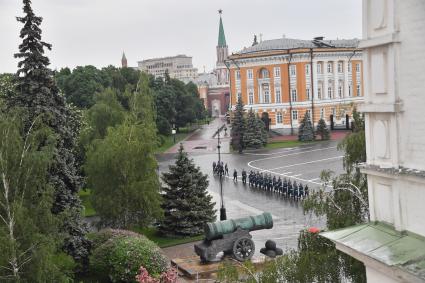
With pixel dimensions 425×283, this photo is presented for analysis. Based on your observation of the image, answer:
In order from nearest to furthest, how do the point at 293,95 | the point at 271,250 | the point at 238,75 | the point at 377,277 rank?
the point at 377,277 < the point at 271,250 < the point at 293,95 < the point at 238,75

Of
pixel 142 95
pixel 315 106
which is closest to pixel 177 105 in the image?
pixel 315 106

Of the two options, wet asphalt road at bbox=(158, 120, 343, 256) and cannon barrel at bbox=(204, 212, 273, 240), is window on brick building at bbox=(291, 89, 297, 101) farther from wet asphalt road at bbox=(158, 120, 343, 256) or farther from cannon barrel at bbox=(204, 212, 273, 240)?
cannon barrel at bbox=(204, 212, 273, 240)

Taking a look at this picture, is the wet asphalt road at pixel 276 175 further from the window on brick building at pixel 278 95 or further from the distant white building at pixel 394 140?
the distant white building at pixel 394 140

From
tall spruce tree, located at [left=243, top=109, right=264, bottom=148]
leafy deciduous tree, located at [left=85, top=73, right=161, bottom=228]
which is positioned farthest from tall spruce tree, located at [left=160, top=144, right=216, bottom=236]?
tall spruce tree, located at [left=243, top=109, right=264, bottom=148]

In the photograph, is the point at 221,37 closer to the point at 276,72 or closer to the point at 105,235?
the point at 276,72

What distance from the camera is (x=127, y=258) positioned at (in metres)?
17.7

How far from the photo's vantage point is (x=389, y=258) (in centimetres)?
605

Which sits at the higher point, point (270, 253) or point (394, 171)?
point (394, 171)

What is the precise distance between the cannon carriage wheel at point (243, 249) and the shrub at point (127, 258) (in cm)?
254

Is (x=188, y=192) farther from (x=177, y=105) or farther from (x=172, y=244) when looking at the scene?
(x=177, y=105)

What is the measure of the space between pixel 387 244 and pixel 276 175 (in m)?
32.3

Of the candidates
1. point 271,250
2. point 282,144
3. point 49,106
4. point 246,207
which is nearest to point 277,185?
point 246,207

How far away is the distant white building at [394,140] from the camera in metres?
5.87

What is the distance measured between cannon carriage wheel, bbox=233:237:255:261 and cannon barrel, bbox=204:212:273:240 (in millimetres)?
410
